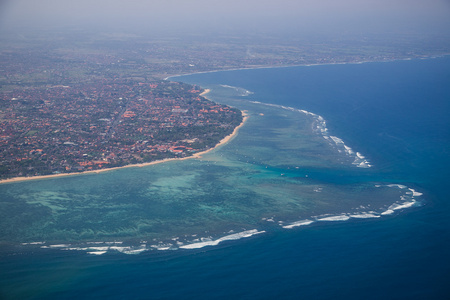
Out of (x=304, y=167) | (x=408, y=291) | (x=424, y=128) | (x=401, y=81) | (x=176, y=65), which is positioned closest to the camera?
(x=408, y=291)

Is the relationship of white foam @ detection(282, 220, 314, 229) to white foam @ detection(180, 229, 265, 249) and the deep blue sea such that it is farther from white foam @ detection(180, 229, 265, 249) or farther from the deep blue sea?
white foam @ detection(180, 229, 265, 249)

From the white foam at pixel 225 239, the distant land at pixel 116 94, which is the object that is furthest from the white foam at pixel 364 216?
the distant land at pixel 116 94

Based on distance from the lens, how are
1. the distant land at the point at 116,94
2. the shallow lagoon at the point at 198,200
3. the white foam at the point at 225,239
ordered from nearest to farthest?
1. the white foam at the point at 225,239
2. the shallow lagoon at the point at 198,200
3. the distant land at the point at 116,94

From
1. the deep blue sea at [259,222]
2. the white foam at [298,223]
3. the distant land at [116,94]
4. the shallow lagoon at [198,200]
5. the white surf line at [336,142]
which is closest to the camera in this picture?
the deep blue sea at [259,222]

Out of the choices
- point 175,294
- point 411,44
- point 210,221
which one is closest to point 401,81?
point 411,44

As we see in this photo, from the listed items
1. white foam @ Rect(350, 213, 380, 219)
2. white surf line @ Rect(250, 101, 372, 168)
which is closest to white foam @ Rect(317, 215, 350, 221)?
white foam @ Rect(350, 213, 380, 219)

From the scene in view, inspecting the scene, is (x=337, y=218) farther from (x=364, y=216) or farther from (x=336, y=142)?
(x=336, y=142)

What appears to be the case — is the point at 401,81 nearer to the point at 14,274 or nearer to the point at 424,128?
the point at 424,128

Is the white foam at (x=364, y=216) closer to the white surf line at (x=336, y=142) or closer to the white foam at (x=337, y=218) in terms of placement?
the white foam at (x=337, y=218)
